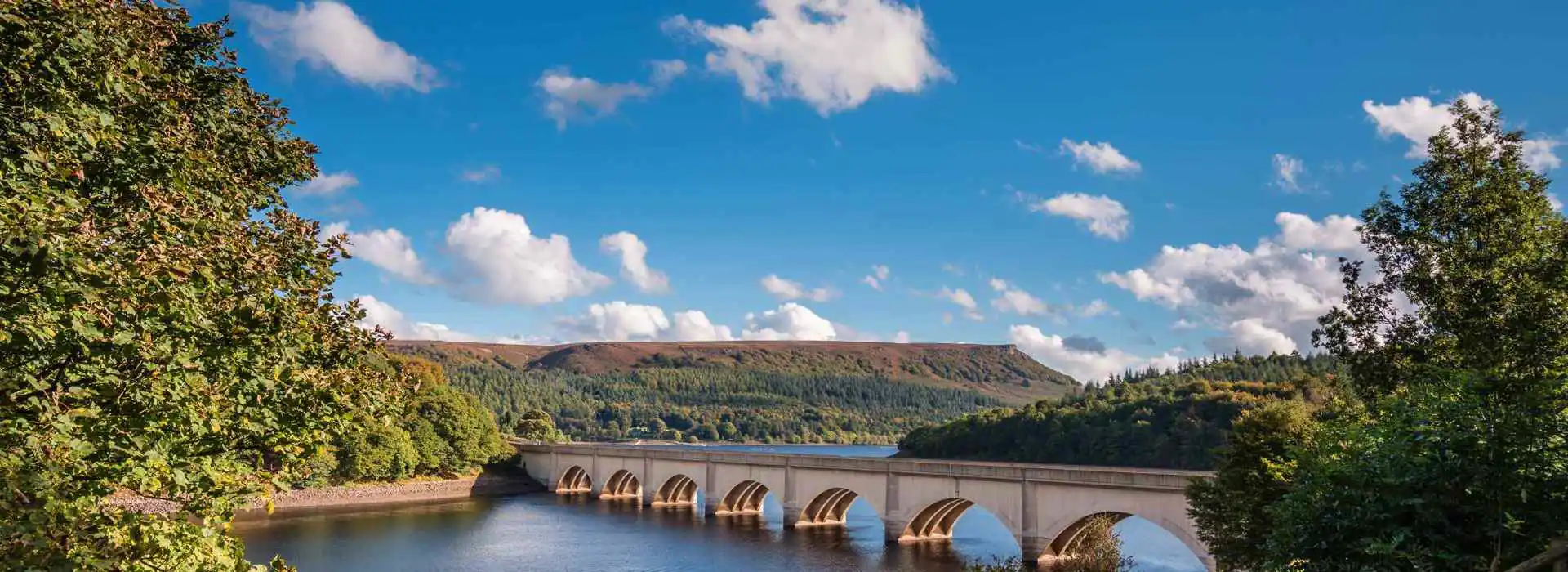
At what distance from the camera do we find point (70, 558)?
31.9ft

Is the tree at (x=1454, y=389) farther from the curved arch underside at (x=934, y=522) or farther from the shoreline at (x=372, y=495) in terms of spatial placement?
the shoreline at (x=372, y=495)

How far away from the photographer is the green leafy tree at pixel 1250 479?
24.1m

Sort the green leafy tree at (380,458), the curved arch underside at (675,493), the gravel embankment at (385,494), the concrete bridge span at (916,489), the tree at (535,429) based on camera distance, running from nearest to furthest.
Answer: the concrete bridge span at (916,489)
the gravel embankment at (385,494)
the green leafy tree at (380,458)
the curved arch underside at (675,493)
the tree at (535,429)

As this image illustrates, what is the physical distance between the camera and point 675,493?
73.4 meters

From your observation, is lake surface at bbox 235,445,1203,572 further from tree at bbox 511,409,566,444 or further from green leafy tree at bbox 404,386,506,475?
tree at bbox 511,409,566,444

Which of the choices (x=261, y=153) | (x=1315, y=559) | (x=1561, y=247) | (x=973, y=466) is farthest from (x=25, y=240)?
(x=973, y=466)

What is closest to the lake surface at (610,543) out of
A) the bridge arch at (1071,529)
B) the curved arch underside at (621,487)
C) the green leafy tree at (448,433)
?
the bridge arch at (1071,529)

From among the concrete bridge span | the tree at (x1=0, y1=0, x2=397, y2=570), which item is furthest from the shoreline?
the tree at (x1=0, y1=0, x2=397, y2=570)

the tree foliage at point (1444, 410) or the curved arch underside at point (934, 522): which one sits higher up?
the tree foliage at point (1444, 410)


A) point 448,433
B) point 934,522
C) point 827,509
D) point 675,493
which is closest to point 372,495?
point 448,433

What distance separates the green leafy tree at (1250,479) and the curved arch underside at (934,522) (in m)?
21.6

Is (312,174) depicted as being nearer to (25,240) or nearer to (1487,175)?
(25,240)

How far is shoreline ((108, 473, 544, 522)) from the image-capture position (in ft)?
184

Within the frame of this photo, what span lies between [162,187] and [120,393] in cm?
290
